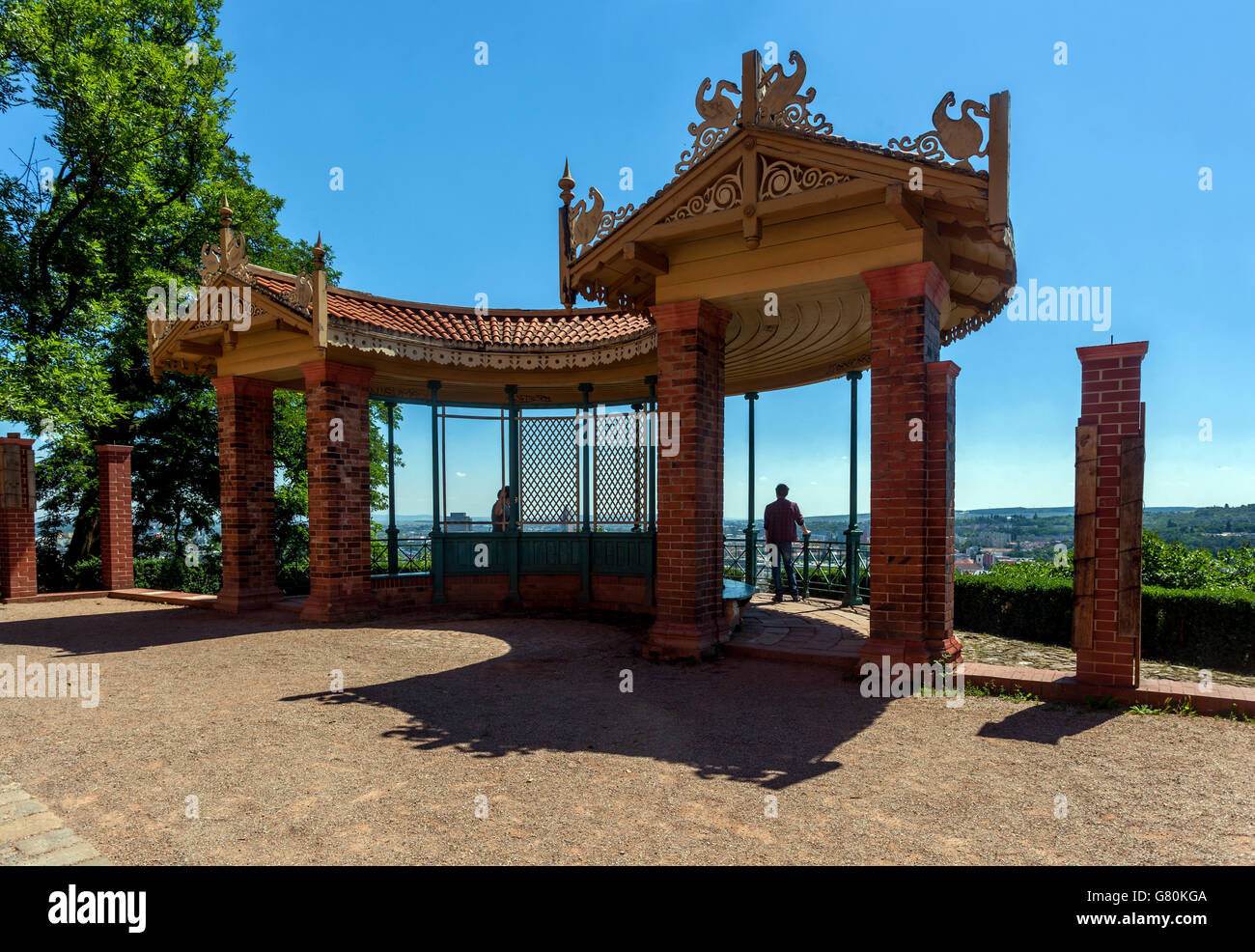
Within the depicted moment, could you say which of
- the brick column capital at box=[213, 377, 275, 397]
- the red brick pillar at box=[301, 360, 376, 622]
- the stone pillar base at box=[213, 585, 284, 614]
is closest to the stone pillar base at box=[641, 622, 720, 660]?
the red brick pillar at box=[301, 360, 376, 622]

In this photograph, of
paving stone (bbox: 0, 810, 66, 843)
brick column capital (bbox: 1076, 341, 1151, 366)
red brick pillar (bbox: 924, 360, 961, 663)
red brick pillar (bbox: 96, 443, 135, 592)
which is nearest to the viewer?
paving stone (bbox: 0, 810, 66, 843)

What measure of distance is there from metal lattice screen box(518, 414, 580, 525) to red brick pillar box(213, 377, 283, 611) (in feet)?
13.2

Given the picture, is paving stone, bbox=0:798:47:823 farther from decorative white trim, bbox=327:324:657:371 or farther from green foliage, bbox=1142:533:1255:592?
green foliage, bbox=1142:533:1255:592

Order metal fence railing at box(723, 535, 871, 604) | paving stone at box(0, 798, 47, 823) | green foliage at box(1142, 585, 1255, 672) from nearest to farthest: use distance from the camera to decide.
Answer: paving stone at box(0, 798, 47, 823), green foliage at box(1142, 585, 1255, 672), metal fence railing at box(723, 535, 871, 604)

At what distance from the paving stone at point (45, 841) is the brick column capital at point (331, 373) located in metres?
6.56

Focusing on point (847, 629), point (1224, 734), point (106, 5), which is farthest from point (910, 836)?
point (106, 5)

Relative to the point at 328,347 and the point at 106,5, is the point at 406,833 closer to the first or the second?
the point at 328,347

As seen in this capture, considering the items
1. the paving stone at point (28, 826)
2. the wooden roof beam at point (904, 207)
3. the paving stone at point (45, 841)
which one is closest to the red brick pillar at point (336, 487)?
the paving stone at point (28, 826)

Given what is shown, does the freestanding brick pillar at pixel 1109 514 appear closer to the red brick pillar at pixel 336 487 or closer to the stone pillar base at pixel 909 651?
the stone pillar base at pixel 909 651

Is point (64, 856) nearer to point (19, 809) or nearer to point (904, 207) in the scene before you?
point (19, 809)

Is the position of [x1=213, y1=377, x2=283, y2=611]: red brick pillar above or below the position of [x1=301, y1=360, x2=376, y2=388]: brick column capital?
below

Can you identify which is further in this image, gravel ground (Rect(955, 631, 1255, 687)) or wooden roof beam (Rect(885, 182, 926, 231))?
gravel ground (Rect(955, 631, 1255, 687))

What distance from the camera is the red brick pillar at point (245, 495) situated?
9828 millimetres

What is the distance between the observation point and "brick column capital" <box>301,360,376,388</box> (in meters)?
8.61
